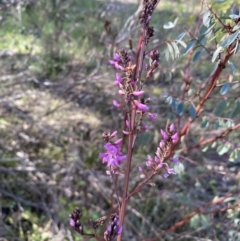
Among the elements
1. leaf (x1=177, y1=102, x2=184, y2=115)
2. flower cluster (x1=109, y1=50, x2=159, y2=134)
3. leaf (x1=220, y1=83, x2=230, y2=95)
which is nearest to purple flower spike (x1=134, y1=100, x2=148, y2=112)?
flower cluster (x1=109, y1=50, x2=159, y2=134)

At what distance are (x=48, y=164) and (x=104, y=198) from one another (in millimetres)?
467

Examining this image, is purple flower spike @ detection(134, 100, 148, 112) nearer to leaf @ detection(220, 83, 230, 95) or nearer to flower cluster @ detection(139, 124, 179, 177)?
flower cluster @ detection(139, 124, 179, 177)

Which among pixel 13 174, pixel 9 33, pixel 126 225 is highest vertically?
pixel 9 33

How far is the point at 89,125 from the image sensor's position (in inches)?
137

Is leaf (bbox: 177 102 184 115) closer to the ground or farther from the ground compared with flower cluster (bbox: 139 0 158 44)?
closer to the ground

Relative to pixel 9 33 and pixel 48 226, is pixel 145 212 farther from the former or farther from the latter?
pixel 9 33

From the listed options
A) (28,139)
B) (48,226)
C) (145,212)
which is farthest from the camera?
(28,139)

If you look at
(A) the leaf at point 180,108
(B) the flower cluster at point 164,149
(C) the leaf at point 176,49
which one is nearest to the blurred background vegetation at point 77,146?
(A) the leaf at point 180,108

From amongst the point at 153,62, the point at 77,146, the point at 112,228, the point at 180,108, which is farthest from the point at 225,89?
the point at 77,146

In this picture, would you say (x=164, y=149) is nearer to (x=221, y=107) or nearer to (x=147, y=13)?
(x=147, y=13)

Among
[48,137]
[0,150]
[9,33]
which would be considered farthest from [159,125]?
[9,33]

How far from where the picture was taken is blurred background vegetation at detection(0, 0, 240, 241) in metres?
2.44

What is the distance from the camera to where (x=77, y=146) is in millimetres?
3100

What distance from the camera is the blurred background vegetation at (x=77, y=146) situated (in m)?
2.44
